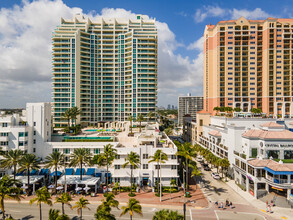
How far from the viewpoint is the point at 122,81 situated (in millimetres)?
130625

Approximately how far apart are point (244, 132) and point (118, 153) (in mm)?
41298

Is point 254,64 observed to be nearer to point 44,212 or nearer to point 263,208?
point 263,208

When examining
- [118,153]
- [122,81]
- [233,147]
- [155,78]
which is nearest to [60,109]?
[122,81]

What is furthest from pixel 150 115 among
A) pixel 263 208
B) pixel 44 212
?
pixel 44 212

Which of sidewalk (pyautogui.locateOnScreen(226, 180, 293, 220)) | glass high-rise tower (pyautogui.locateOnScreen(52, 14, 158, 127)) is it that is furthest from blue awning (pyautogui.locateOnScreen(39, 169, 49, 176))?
glass high-rise tower (pyautogui.locateOnScreen(52, 14, 158, 127))

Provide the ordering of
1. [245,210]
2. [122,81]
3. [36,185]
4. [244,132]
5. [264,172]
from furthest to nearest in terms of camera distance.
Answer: [122,81] < [244,132] < [36,185] < [264,172] < [245,210]

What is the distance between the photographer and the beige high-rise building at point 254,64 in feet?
340

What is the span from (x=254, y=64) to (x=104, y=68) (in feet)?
320

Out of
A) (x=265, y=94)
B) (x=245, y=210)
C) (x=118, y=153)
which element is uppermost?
(x=265, y=94)

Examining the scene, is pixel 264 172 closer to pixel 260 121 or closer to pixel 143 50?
pixel 260 121

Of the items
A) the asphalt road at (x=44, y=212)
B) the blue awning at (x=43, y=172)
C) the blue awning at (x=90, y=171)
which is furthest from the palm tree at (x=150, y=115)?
the asphalt road at (x=44, y=212)

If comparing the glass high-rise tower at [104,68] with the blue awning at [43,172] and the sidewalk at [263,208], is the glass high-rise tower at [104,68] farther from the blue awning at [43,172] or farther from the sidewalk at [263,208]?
the sidewalk at [263,208]

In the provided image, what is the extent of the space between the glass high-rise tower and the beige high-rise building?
42758mm

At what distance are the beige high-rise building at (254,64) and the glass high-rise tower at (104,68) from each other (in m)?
42.8
